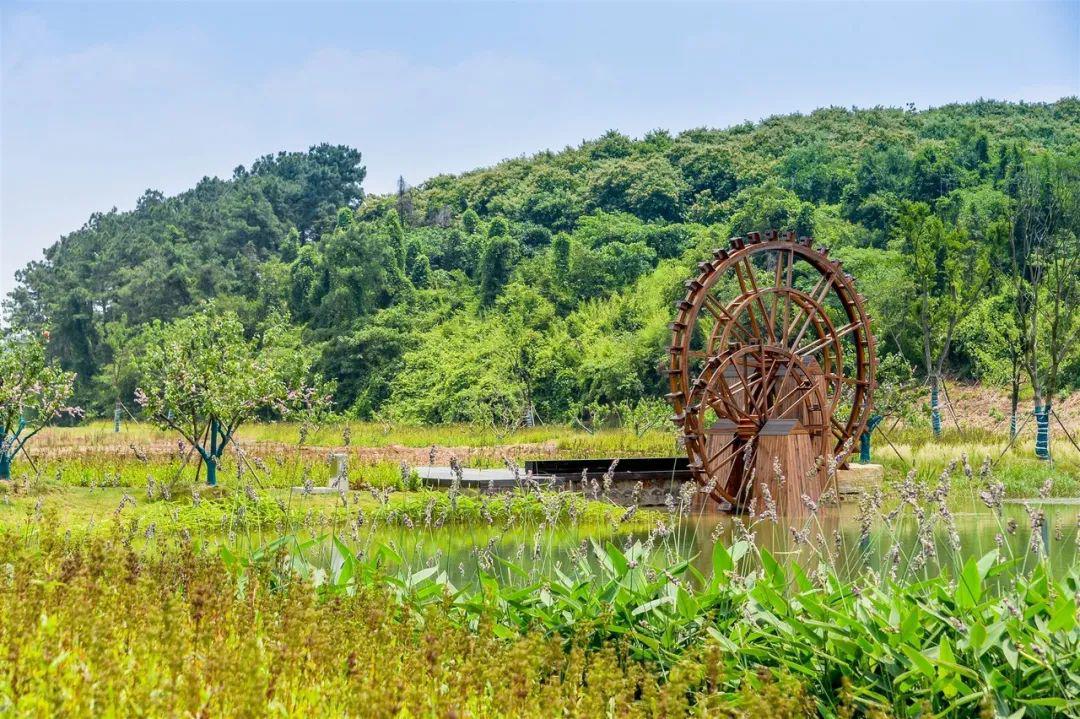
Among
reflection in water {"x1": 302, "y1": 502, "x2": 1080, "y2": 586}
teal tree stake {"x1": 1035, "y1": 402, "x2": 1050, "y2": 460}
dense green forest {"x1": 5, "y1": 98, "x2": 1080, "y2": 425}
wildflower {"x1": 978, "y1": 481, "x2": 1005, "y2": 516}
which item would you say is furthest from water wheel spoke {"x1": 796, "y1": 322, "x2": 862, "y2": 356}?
wildflower {"x1": 978, "y1": 481, "x2": 1005, "y2": 516}

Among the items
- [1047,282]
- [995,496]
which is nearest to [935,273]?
[1047,282]

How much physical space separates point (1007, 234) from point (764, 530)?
59.4ft

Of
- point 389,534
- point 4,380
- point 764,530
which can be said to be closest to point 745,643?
point 389,534

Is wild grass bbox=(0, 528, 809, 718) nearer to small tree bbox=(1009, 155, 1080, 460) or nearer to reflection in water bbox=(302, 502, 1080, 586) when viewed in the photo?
reflection in water bbox=(302, 502, 1080, 586)

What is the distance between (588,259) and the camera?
37.4 meters

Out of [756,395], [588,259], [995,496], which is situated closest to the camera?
[995,496]

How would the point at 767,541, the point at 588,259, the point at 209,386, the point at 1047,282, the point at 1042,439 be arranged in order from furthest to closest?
the point at 588,259, the point at 1047,282, the point at 1042,439, the point at 209,386, the point at 767,541

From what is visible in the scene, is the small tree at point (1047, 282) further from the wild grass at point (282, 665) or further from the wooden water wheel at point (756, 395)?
the wild grass at point (282, 665)

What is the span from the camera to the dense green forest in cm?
2895

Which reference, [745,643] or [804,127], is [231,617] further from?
[804,127]

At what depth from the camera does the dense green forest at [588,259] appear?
29.0 metres

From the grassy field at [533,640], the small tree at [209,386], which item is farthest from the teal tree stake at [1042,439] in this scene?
the grassy field at [533,640]

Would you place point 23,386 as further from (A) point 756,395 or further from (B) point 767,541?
(A) point 756,395

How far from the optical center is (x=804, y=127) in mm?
54562
